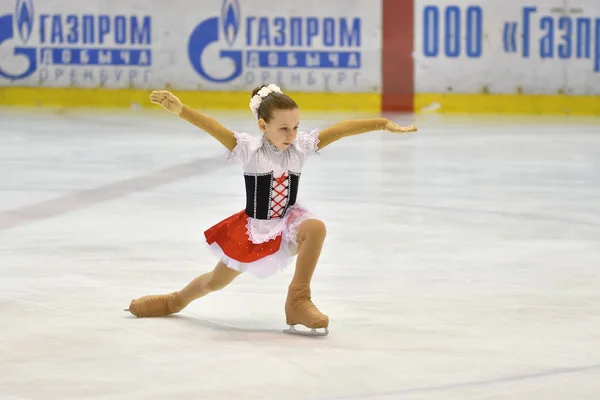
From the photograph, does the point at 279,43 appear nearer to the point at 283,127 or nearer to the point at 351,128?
the point at 351,128

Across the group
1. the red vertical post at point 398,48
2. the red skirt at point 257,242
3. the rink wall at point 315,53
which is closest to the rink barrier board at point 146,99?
the rink wall at point 315,53

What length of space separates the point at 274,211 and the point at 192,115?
374mm

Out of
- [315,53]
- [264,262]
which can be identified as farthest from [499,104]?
[264,262]

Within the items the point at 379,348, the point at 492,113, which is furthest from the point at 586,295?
the point at 492,113

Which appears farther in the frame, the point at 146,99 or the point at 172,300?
the point at 146,99

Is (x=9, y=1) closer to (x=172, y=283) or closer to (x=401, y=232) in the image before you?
(x=401, y=232)

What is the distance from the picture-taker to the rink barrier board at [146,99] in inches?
502

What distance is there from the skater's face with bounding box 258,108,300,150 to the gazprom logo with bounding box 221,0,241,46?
943cm

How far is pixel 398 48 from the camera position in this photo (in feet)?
42.1

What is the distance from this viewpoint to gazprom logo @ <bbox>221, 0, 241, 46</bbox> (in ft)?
42.3

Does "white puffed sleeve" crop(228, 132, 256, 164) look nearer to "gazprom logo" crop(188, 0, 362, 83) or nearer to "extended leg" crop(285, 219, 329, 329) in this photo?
"extended leg" crop(285, 219, 329, 329)

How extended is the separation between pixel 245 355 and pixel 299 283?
36 centimetres

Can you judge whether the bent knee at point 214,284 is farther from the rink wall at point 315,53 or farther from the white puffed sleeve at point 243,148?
the rink wall at point 315,53

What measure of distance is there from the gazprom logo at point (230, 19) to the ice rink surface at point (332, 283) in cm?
420
